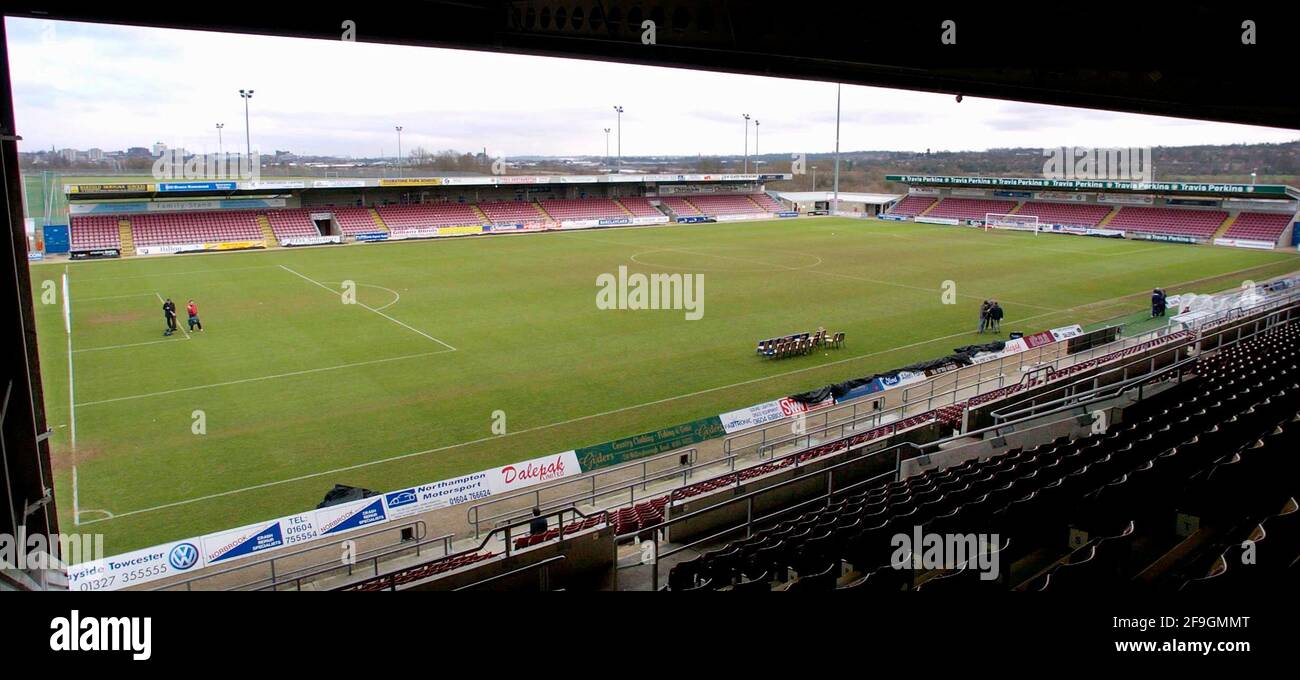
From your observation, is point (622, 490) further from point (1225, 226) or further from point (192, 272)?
point (1225, 226)

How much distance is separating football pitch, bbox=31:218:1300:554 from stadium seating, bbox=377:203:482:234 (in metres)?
9.71

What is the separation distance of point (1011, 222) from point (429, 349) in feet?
191

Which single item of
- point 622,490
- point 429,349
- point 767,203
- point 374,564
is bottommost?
point 622,490

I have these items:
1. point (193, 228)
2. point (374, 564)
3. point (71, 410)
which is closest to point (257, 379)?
point (71, 410)

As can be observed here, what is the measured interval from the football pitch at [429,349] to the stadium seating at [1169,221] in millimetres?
9706

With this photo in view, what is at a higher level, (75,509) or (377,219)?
(377,219)

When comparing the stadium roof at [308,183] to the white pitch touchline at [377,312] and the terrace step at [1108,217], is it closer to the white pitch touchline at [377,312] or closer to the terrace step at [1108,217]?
the white pitch touchline at [377,312]

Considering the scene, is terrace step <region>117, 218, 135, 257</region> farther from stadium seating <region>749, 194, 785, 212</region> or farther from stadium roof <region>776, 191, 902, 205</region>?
stadium roof <region>776, 191, 902, 205</region>

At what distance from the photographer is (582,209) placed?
70.5 m

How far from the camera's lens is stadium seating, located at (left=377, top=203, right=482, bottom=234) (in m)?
59.5

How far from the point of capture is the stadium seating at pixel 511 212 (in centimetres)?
6525

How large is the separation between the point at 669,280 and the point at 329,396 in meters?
21.5

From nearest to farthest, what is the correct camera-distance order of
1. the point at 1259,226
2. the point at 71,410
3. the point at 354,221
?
the point at 71,410
the point at 1259,226
the point at 354,221

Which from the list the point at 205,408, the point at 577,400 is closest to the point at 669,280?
the point at 577,400
